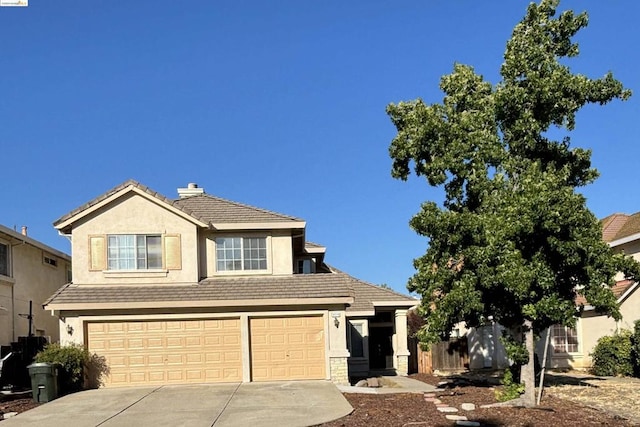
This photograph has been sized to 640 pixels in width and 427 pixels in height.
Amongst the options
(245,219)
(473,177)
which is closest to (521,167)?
(473,177)

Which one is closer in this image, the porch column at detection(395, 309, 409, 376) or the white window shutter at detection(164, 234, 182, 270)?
the white window shutter at detection(164, 234, 182, 270)

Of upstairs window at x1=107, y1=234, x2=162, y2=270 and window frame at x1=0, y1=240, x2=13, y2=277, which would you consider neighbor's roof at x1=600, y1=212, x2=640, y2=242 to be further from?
window frame at x1=0, y1=240, x2=13, y2=277

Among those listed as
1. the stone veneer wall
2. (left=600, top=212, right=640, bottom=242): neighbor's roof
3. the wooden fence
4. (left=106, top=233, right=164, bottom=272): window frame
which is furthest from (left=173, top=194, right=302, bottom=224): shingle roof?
(left=600, top=212, right=640, bottom=242): neighbor's roof

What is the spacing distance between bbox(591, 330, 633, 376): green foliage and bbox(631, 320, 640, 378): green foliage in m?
0.12

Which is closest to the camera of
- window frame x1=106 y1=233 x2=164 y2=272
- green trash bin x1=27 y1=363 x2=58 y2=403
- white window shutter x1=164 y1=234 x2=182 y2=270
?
green trash bin x1=27 y1=363 x2=58 y2=403

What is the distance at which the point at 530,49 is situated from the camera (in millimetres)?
14406

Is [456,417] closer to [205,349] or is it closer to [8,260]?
[205,349]

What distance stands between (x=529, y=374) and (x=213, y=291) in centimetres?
904

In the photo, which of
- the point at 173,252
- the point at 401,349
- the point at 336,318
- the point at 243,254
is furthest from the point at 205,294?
the point at 401,349

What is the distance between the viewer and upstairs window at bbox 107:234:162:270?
19.6 meters

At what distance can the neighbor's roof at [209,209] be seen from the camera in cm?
1952

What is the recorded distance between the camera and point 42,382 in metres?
16.0

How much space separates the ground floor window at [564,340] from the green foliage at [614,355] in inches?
102

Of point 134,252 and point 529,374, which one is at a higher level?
point 134,252
